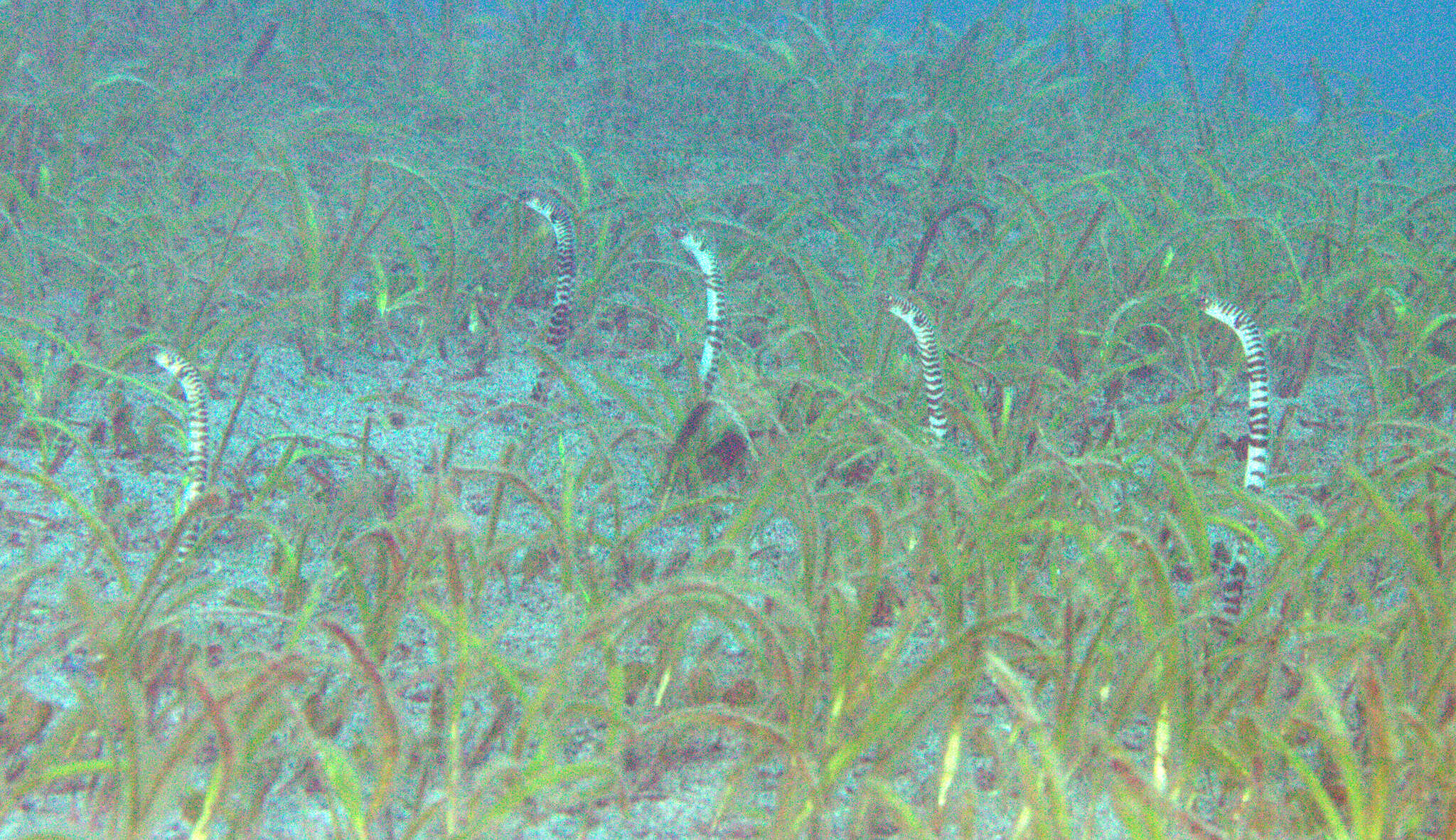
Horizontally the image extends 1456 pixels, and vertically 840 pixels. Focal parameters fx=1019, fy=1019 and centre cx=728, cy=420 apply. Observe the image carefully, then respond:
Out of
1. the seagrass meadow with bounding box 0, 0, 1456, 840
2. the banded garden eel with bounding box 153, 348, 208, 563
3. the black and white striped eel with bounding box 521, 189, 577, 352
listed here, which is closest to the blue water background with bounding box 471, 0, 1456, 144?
the seagrass meadow with bounding box 0, 0, 1456, 840

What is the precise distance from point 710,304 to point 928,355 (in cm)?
73

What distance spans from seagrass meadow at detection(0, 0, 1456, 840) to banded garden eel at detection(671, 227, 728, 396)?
0.08 ft

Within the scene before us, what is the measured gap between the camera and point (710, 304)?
11.1 feet

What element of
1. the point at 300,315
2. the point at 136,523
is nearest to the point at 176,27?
the point at 300,315

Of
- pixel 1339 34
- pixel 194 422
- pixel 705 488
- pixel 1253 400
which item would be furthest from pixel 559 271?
pixel 1339 34

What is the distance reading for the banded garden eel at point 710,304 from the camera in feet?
10.5

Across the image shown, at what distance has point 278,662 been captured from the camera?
1696mm

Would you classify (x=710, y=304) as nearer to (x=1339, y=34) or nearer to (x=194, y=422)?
(x=194, y=422)

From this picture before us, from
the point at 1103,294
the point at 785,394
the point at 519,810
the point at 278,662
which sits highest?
the point at 1103,294

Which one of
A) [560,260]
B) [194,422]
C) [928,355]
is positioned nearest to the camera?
[194,422]

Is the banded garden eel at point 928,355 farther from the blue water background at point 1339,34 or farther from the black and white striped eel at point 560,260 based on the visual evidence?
the blue water background at point 1339,34

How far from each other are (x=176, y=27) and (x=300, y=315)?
4.95m

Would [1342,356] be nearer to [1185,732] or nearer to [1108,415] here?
[1108,415]

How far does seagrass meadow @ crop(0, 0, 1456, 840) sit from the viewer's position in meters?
1.97
